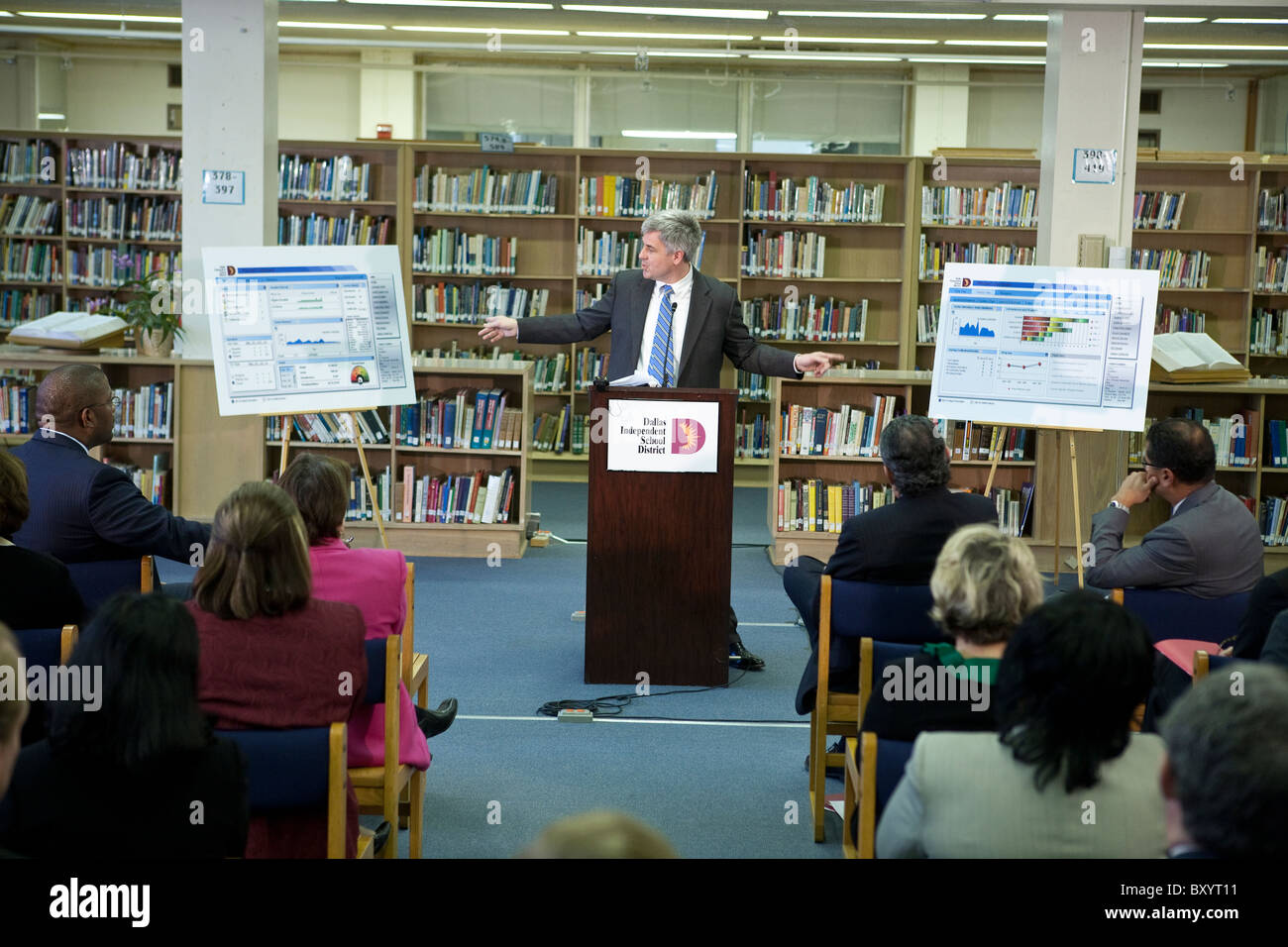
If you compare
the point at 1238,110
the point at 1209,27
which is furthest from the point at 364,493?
the point at 1238,110

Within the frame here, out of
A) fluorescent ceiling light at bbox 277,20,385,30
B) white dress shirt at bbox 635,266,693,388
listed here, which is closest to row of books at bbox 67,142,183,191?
→ fluorescent ceiling light at bbox 277,20,385,30

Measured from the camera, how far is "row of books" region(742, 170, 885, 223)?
33.0ft

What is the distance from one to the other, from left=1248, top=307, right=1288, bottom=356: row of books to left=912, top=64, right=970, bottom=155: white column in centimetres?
380

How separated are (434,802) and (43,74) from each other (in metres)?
11.5

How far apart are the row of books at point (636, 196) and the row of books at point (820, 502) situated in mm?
3396

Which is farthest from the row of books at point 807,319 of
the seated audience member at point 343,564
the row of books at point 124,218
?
the seated audience member at point 343,564

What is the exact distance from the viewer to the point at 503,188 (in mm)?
9953

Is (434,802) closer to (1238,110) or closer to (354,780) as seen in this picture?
(354,780)

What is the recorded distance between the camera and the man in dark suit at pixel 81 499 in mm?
3732

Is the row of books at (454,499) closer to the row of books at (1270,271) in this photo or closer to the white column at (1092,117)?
the white column at (1092,117)

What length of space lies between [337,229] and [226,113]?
7.90ft

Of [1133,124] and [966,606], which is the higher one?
[1133,124]

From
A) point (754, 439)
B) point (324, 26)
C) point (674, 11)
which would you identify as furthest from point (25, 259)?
point (754, 439)
